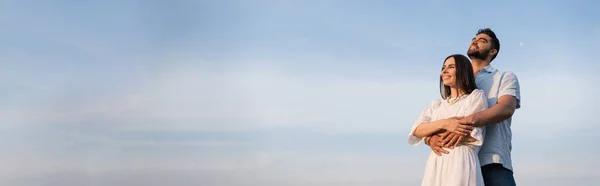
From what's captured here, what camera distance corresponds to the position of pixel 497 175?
20.2 ft

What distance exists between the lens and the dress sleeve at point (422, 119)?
21.3 ft

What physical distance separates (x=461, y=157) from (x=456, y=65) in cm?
77

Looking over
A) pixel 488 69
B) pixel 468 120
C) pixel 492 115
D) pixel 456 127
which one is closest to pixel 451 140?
pixel 456 127

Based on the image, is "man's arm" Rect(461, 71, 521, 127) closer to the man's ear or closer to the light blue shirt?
the light blue shirt

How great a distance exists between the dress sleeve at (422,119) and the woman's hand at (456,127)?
1.29 feet

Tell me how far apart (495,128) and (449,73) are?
1.97 ft

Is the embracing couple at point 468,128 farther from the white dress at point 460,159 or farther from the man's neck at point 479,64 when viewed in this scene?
the man's neck at point 479,64

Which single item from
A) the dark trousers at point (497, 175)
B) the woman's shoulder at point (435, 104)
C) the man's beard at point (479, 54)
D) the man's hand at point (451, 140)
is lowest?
the dark trousers at point (497, 175)

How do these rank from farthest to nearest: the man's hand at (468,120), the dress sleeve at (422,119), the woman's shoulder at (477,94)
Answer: the dress sleeve at (422,119) → the woman's shoulder at (477,94) → the man's hand at (468,120)

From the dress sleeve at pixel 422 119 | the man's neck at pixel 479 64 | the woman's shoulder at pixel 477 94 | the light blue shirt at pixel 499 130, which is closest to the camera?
the woman's shoulder at pixel 477 94

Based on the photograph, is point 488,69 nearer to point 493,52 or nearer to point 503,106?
point 493,52

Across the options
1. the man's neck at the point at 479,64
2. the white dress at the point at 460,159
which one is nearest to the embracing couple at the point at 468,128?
the white dress at the point at 460,159

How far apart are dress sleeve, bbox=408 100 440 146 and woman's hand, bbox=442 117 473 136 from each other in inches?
15.5

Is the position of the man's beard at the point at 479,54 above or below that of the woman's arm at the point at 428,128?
above
